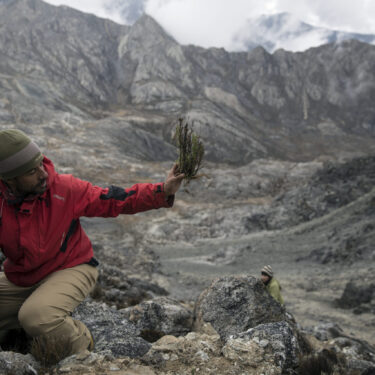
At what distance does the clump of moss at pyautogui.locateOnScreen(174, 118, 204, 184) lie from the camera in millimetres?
3773

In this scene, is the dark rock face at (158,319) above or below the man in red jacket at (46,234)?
below

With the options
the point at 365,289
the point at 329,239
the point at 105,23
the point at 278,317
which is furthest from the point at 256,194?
the point at 105,23

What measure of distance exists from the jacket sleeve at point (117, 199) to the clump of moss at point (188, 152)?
35cm

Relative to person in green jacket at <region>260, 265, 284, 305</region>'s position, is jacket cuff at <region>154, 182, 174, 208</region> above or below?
above

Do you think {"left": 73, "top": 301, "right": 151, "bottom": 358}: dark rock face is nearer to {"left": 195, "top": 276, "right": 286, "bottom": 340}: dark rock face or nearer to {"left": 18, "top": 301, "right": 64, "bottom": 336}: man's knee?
{"left": 18, "top": 301, "right": 64, "bottom": 336}: man's knee

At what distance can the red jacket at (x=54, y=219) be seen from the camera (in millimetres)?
3449

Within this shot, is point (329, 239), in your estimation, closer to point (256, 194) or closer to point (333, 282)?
point (333, 282)

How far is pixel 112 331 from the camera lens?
175 inches

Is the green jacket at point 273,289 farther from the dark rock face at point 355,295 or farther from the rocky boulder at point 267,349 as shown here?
the dark rock face at point 355,295

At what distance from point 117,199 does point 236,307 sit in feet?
9.68

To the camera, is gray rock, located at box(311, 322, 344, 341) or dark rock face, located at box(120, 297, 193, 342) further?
gray rock, located at box(311, 322, 344, 341)

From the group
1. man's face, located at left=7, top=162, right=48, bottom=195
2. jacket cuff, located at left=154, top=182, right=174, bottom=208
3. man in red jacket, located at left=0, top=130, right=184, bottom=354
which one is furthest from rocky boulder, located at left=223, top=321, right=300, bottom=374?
man's face, located at left=7, top=162, right=48, bottom=195

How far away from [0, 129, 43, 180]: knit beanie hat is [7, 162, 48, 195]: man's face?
0.25ft

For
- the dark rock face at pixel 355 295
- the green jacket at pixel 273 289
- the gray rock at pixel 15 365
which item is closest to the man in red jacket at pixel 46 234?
the gray rock at pixel 15 365
